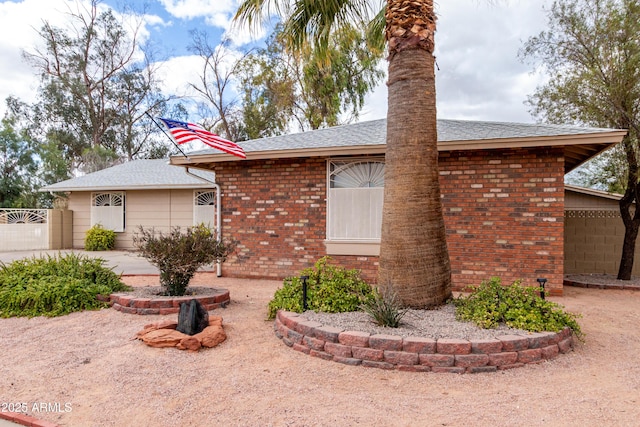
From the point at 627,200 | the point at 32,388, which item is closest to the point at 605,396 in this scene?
the point at 32,388

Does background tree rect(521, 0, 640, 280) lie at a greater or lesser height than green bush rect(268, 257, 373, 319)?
greater

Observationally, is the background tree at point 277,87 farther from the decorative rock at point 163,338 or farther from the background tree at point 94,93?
the decorative rock at point 163,338

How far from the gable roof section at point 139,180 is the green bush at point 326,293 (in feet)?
31.3

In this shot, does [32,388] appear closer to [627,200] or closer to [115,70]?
[627,200]

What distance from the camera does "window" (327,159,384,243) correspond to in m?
8.48

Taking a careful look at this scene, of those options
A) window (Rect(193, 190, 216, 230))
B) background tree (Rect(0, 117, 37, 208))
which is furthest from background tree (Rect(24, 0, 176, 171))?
window (Rect(193, 190, 216, 230))

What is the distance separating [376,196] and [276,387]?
5403mm

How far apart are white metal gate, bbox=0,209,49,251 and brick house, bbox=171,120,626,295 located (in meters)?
10.5

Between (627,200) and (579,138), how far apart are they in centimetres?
358

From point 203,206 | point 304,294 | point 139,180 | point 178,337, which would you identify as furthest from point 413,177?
point 139,180

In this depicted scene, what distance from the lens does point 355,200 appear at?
337 inches

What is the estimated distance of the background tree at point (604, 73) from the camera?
8.96 meters

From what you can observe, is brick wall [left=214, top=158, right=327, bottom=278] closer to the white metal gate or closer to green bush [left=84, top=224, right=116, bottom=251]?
green bush [left=84, top=224, right=116, bottom=251]

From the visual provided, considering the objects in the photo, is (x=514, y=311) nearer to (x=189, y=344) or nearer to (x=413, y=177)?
(x=413, y=177)
